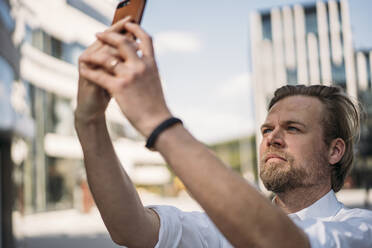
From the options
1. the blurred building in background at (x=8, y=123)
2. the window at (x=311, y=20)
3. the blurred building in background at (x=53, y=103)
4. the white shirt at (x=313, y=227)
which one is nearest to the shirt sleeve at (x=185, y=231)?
the white shirt at (x=313, y=227)

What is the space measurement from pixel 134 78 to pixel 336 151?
59.3 inches

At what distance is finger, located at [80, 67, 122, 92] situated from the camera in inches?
43.0

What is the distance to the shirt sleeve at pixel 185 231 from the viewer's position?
1.86 m

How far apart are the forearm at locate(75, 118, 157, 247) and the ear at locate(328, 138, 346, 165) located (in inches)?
39.6

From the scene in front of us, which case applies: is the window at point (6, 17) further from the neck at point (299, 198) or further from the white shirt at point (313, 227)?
the neck at point (299, 198)

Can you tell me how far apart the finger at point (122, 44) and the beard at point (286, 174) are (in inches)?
42.1

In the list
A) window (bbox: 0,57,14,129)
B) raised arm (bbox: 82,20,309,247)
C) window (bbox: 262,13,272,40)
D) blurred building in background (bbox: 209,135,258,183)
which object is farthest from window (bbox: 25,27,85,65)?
blurred building in background (bbox: 209,135,258,183)

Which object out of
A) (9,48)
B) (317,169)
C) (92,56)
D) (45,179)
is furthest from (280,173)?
(45,179)

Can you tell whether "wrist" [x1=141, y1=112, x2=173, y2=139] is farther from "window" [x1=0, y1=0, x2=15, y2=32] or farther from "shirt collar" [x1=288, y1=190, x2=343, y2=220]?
"window" [x1=0, y1=0, x2=15, y2=32]

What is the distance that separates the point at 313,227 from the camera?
1.34m

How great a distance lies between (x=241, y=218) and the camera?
3.52 ft

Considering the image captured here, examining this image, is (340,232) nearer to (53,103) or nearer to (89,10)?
(89,10)

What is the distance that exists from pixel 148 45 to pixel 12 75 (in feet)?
33.9

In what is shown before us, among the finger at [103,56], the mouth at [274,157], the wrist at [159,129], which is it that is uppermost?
the finger at [103,56]
